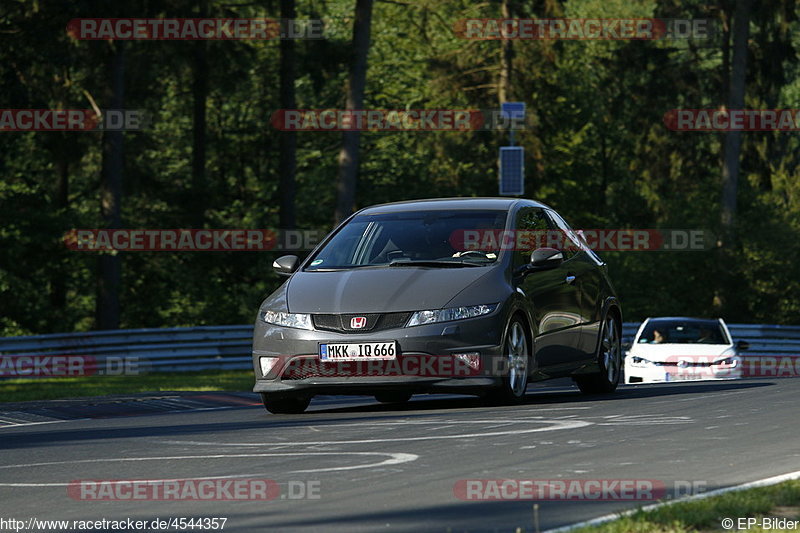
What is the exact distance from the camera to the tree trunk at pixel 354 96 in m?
36.2

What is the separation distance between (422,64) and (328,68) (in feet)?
68.2

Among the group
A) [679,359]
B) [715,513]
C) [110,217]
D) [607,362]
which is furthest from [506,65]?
[715,513]

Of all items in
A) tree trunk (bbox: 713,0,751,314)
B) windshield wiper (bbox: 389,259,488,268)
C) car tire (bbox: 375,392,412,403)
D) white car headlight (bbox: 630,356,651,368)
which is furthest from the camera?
tree trunk (bbox: 713,0,751,314)

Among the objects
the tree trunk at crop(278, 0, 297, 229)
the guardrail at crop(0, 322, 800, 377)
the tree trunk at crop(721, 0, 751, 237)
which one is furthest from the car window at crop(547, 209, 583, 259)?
the tree trunk at crop(721, 0, 751, 237)

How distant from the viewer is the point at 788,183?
211 feet

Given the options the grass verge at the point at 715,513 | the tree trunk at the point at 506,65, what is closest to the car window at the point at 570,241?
the grass verge at the point at 715,513

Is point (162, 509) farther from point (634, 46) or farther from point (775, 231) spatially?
point (634, 46)

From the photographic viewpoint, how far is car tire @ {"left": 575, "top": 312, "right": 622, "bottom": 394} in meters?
15.5

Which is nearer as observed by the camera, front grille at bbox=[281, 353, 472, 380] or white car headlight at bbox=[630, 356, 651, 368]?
front grille at bbox=[281, 353, 472, 380]

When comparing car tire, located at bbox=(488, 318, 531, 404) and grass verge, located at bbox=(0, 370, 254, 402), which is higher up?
car tire, located at bbox=(488, 318, 531, 404)

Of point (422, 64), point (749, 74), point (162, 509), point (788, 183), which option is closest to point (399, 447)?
point (162, 509)

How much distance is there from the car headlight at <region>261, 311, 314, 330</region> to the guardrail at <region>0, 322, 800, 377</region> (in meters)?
16.1

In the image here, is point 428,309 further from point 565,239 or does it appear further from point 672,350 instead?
point 672,350

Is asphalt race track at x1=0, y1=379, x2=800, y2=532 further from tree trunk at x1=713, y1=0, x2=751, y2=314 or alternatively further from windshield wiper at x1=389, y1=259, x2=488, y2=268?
tree trunk at x1=713, y1=0, x2=751, y2=314
